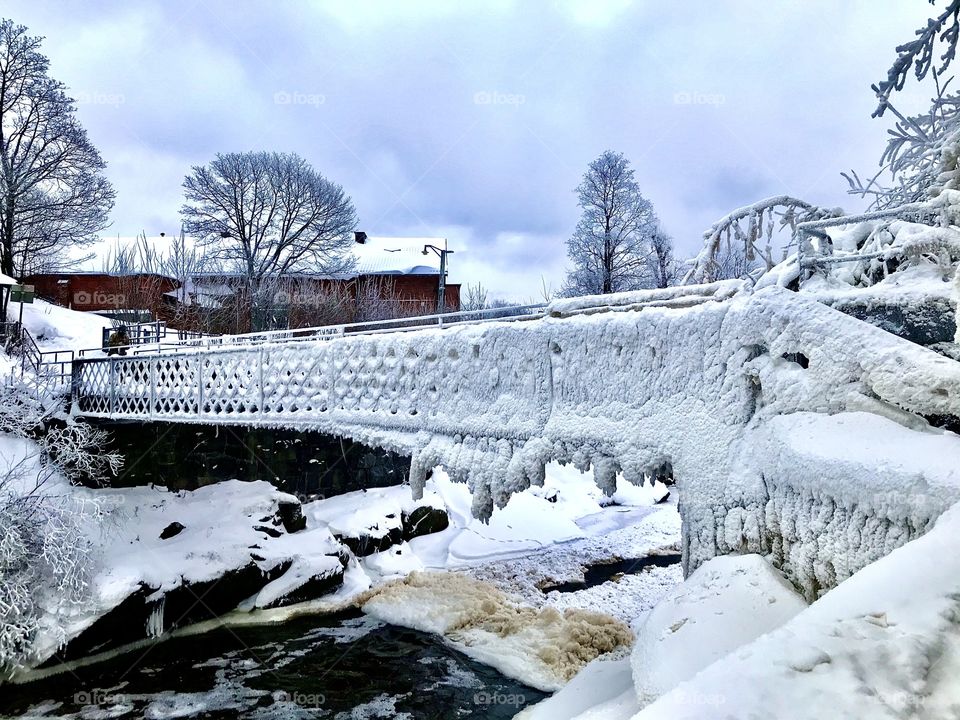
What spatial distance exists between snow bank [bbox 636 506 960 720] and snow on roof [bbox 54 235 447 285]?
→ 98.5 ft

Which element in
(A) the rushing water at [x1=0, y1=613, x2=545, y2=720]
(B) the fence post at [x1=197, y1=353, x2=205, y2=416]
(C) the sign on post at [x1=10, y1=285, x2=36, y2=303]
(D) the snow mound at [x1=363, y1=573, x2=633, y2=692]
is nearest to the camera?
(A) the rushing water at [x1=0, y1=613, x2=545, y2=720]

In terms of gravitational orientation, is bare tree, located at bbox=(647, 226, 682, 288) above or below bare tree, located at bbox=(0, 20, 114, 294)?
below

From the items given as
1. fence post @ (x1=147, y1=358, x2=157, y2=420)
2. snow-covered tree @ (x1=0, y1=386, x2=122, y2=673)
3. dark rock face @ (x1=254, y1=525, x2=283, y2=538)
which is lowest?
dark rock face @ (x1=254, y1=525, x2=283, y2=538)

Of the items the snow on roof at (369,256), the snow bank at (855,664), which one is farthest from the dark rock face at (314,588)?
the snow on roof at (369,256)

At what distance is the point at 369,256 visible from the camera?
34844 millimetres

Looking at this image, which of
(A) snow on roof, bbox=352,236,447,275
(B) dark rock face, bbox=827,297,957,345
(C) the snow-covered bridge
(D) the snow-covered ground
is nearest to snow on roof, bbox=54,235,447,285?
(A) snow on roof, bbox=352,236,447,275

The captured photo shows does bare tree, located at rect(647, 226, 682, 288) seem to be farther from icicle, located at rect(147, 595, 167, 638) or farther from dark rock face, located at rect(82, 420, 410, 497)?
icicle, located at rect(147, 595, 167, 638)

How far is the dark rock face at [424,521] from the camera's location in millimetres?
15477

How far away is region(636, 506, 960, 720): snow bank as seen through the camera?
5.09ft

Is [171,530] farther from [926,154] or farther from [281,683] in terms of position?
[926,154]

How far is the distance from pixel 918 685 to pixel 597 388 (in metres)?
3.85

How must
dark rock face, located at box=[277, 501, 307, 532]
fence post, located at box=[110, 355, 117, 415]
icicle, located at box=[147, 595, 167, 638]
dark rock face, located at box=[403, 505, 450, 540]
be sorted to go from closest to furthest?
icicle, located at box=[147, 595, 167, 638], fence post, located at box=[110, 355, 117, 415], dark rock face, located at box=[277, 501, 307, 532], dark rock face, located at box=[403, 505, 450, 540]

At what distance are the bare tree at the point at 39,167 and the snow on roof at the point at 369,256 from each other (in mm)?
5093

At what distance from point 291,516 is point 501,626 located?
5.73m
